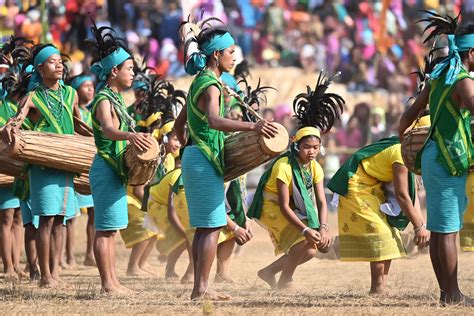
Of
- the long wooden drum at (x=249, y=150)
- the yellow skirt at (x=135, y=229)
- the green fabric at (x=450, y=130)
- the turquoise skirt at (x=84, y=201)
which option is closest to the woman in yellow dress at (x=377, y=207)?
the green fabric at (x=450, y=130)

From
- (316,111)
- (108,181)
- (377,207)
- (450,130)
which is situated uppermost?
(316,111)

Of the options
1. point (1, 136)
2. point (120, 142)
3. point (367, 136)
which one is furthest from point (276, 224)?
point (367, 136)

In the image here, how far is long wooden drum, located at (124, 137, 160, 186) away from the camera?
7.88 m

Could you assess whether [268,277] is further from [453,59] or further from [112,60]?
[453,59]

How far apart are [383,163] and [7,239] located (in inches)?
144

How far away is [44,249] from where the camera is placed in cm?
884

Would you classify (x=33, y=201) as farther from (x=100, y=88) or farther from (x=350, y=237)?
(x=350, y=237)

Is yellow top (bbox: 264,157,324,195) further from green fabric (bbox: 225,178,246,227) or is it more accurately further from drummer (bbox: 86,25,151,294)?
drummer (bbox: 86,25,151,294)

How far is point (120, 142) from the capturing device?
8180mm

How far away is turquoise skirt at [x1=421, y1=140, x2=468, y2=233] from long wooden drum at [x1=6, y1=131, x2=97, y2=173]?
2.86m

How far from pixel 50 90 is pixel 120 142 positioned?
104 centimetres

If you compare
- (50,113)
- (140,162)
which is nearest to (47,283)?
(50,113)

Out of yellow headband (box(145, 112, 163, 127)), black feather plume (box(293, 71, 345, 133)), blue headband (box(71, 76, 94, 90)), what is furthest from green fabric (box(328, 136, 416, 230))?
blue headband (box(71, 76, 94, 90))

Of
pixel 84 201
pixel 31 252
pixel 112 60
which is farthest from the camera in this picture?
pixel 84 201
